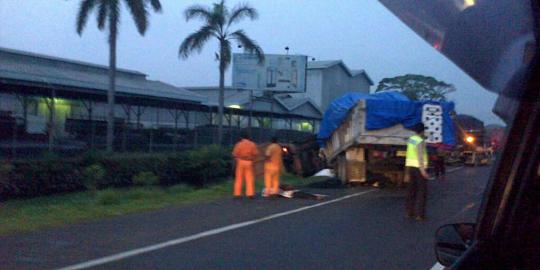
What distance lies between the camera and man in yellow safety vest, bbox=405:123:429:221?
45.9 feet

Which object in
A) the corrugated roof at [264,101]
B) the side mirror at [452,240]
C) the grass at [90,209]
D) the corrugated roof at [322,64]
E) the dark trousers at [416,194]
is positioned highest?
the corrugated roof at [322,64]

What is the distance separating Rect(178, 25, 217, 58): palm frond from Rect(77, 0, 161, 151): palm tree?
5.20m

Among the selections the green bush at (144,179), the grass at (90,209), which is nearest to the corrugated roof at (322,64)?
the green bush at (144,179)

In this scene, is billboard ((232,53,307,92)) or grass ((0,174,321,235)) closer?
grass ((0,174,321,235))

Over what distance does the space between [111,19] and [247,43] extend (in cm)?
957

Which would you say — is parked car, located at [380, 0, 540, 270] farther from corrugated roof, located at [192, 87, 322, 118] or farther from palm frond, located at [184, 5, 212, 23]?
corrugated roof, located at [192, 87, 322, 118]

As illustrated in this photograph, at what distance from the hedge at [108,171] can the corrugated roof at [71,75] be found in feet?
31.1

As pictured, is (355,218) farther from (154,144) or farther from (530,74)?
(154,144)

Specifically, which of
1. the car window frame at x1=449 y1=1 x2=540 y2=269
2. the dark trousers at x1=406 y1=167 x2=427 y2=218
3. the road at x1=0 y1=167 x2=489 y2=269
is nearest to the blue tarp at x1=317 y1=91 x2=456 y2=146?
the road at x1=0 y1=167 x2=489 y2=269

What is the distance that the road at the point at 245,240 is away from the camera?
945cm

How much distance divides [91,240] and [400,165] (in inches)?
523

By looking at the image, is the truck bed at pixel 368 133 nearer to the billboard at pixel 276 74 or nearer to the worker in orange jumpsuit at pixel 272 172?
the worker in orange jumpsuit at pixel 272 172

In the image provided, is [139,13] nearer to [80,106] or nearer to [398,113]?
[80,106]

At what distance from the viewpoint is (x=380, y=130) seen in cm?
2164
